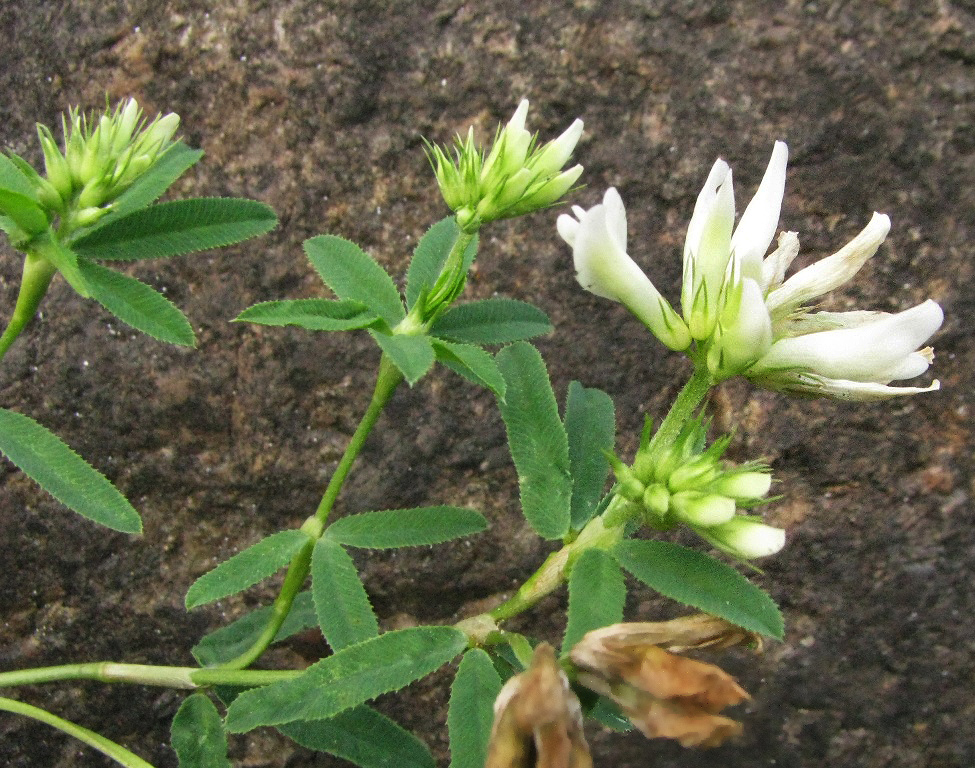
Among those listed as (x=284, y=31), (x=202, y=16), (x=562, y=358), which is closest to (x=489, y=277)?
(x=562, y=358)

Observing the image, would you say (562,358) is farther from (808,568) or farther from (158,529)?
(158,529)

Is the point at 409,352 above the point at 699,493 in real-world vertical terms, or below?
above

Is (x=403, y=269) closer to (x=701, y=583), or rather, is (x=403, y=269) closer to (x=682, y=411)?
(x=682, y=411)

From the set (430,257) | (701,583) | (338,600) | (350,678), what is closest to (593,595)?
(701,583)

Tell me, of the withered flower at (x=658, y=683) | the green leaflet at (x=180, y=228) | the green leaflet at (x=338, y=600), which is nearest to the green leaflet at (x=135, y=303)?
the green leaflet at (x=180, y=228)

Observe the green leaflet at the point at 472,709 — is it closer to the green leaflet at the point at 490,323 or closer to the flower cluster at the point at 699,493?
the flower cluster at the point at 699,493

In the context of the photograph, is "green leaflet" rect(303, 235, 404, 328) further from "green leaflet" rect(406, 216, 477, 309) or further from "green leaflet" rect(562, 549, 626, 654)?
"green leaflet" rect(562, 549, 626, 654)
